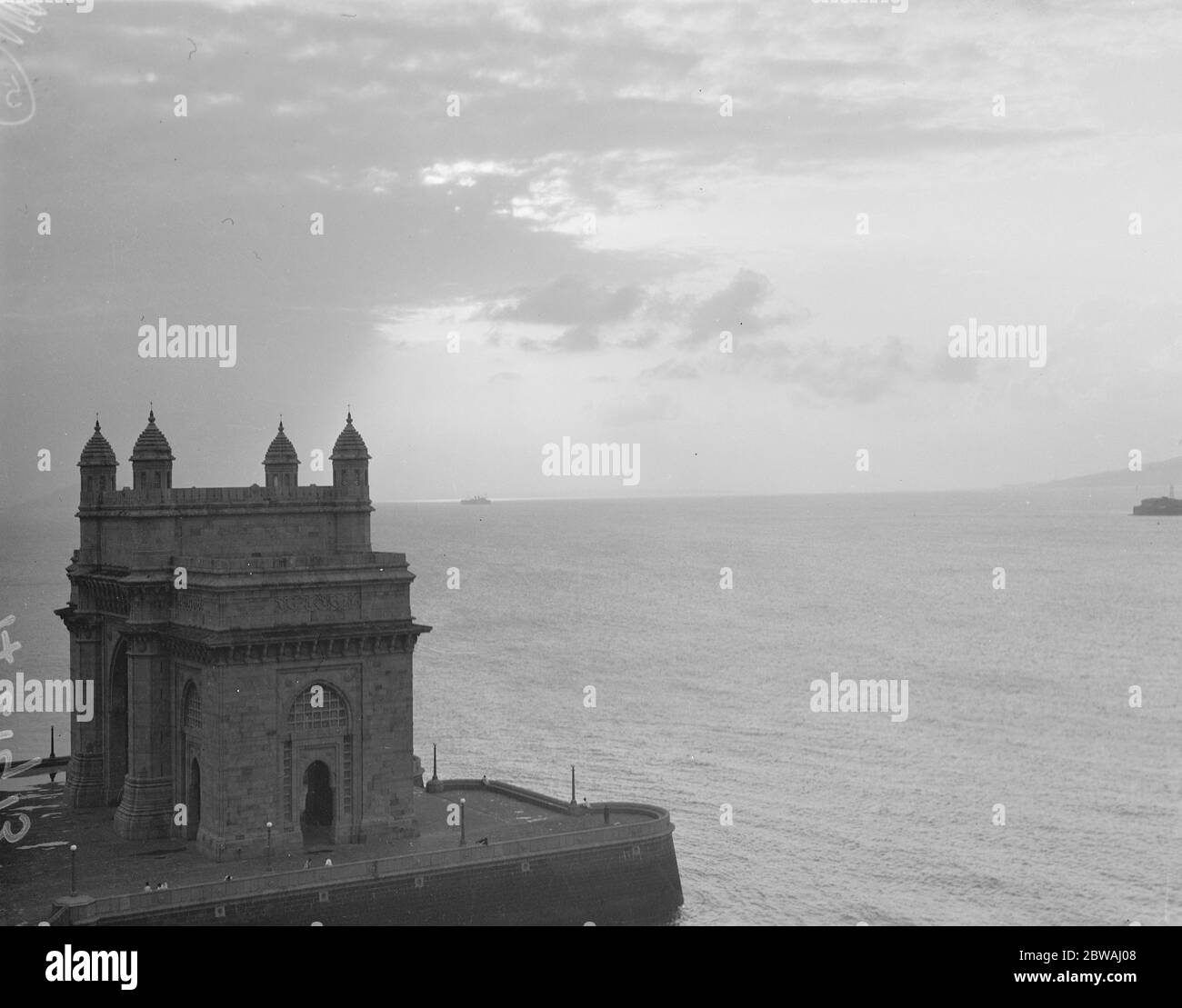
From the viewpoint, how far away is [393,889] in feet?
162

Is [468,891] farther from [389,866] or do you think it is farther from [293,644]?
[293,644]

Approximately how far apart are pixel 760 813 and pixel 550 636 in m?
→ 69.7

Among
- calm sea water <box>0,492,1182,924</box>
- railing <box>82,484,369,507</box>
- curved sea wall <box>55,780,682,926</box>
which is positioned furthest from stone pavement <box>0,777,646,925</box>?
railing <box>82,484,369,507</box>

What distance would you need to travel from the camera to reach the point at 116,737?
6038 cm

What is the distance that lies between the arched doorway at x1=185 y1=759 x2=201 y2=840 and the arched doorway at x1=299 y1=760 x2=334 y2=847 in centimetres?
420

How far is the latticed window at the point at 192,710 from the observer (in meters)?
53.6

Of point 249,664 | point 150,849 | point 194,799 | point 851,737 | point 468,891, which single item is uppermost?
point 249,664

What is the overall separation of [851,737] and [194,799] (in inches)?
2064

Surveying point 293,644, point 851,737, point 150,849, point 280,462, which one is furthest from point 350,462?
point 851,737

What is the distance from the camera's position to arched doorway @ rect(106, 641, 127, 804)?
197 ft

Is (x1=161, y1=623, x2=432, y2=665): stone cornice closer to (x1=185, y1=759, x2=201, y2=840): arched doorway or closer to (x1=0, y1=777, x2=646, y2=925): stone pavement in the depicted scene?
(x1=185, y1=759, x2=201, y2=840): arched doorway

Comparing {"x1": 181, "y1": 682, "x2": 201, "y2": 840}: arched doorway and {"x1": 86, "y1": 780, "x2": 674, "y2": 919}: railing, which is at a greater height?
{"x1": 181, "y1": 682, "x2": 201, "y2": 840}: arched doorway
